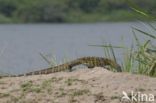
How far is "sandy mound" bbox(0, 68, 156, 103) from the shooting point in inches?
205

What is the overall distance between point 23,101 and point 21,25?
109347mm

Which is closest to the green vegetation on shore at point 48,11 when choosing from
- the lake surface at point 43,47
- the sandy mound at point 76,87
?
the lake surface at point 43,47

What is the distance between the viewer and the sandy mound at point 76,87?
522cm

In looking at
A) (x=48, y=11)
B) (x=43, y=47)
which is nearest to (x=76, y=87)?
(x=43, y=47)

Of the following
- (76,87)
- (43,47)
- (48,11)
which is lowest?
(76,87)

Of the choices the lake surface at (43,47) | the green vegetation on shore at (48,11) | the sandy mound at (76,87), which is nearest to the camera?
the sandy mound at (76,87)

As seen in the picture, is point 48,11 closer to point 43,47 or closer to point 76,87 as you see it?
point 43,47

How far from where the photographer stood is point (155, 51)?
6.39m

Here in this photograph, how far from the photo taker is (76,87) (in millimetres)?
5422

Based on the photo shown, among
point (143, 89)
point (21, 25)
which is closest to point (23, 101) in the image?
point (143, 89)

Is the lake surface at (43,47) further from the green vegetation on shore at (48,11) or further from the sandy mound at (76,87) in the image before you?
the green vegetation on shore at (48,11)

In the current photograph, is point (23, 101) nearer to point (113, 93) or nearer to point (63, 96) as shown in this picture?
point (63, 96)

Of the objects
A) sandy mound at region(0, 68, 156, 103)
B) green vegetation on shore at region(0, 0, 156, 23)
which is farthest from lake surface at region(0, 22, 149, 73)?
green vegetation on shore at region(0, 0, 156, 23)

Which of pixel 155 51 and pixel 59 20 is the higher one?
pixel 59 20
